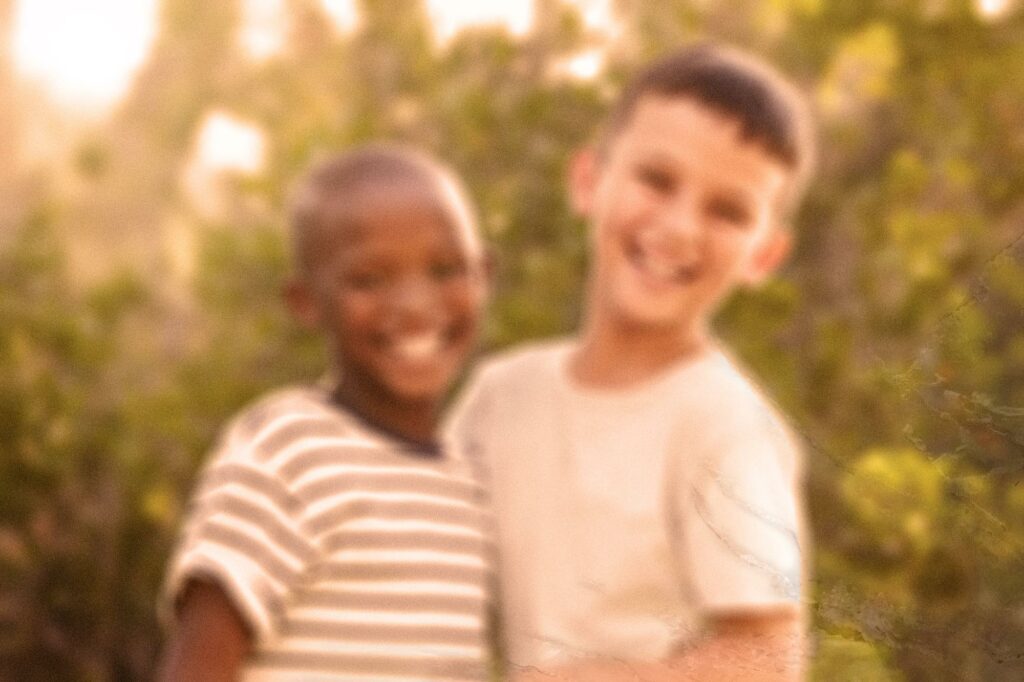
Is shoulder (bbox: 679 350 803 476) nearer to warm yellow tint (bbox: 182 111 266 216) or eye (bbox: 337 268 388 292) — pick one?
eye (bbox: 337 268 388 292)

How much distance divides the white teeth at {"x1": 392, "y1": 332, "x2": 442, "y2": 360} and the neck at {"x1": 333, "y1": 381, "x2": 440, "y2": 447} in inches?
3.3

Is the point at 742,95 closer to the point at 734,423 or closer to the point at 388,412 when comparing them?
the point at 734,423

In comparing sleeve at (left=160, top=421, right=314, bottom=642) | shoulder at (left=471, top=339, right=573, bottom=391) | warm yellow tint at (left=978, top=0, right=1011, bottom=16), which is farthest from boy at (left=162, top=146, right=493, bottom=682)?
warm yellow tint at (left=978, top=0, right=1011, bottom=16)

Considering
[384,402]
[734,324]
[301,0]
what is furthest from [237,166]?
[384,402]

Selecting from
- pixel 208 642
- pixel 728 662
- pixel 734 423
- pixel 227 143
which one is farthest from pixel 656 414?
pixel 227 143

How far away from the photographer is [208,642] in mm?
2322

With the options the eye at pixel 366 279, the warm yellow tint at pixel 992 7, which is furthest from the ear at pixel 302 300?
the warm yellow tint at pixel 992 7

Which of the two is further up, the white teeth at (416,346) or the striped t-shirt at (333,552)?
the white teeth at (416,346)

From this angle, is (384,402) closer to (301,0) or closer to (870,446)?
(870,446)

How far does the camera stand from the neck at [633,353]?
277 centimetres

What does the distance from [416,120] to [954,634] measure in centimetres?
288

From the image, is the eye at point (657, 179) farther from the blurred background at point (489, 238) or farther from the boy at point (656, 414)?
the blurred background at point (489, 238)

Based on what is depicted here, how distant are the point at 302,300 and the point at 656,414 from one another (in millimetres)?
684

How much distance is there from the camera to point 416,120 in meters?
4.12
